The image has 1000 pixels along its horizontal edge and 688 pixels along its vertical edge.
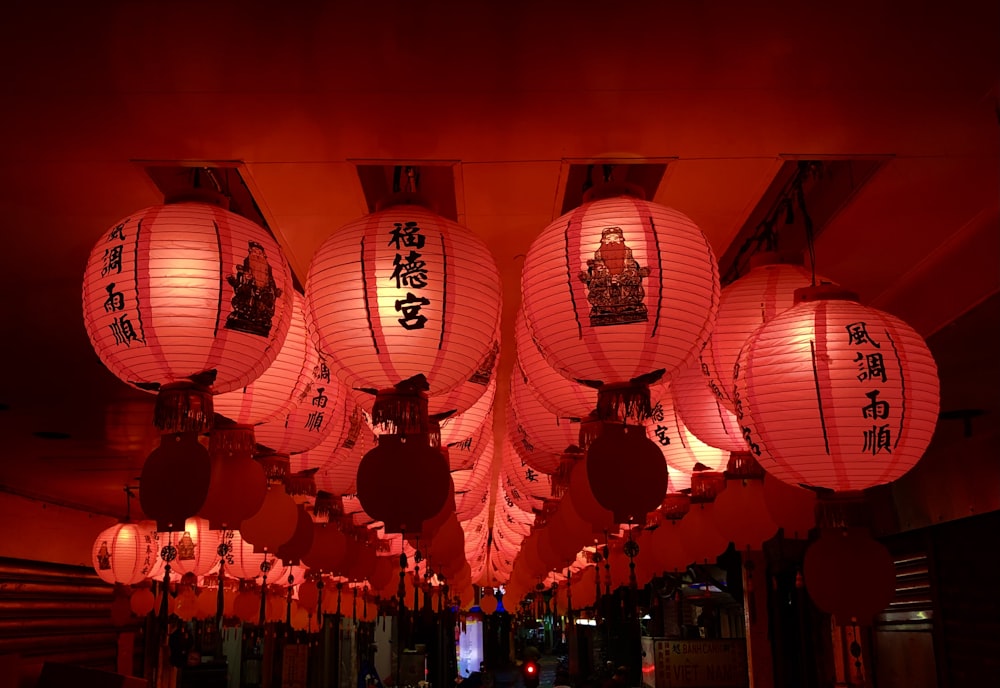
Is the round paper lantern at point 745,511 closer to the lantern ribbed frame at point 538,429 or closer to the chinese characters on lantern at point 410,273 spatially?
the lantern ribbed frame at point 538,429

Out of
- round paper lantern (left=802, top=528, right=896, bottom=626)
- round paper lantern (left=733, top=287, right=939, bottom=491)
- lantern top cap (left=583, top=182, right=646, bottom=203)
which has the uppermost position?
lantern top cap (left=583, top=182, right=646, bottom=203)

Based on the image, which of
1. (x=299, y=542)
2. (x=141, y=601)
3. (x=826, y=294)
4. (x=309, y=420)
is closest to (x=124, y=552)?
(x=141, y=601)

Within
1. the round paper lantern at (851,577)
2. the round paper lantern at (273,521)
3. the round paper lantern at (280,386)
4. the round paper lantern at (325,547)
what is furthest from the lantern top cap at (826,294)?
the round paper lantern at (325,547)

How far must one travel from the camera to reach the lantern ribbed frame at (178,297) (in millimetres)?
2230

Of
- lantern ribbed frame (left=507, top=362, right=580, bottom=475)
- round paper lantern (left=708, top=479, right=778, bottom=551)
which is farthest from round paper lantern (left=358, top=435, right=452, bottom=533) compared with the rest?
round paper lantern (left=708, top=479, right=778, bottom=551)

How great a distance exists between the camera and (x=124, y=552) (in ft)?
26.3

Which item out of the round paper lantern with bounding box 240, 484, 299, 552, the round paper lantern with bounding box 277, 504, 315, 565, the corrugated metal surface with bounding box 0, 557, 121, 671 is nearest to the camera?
the round paper lantern with bounding box 240, 484, 299, 552

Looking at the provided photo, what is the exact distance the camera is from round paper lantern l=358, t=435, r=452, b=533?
7.59 feet

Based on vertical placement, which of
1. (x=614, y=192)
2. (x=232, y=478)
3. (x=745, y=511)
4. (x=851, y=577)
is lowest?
(x=851, y=577)

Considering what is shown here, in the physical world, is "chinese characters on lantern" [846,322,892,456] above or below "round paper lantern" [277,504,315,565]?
above

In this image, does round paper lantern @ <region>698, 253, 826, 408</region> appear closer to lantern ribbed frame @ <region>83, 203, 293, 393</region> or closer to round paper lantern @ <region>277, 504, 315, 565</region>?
lantern ribbed frame @ <region>83, 203, 293, 393</region>

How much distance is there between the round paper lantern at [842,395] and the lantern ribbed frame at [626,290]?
11.8 inches

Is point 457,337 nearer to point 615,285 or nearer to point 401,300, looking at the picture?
point 401,300

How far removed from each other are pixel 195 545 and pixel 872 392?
6.89 meters
